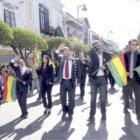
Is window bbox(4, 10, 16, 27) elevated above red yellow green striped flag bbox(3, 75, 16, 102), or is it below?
above

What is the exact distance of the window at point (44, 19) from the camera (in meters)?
19.1

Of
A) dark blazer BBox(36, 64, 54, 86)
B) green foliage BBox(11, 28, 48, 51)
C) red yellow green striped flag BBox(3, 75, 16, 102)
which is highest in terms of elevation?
green foliage BBox(11, 28, 48, 51)

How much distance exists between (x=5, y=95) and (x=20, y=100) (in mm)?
666

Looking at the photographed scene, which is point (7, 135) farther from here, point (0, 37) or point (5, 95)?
point (0, 37)

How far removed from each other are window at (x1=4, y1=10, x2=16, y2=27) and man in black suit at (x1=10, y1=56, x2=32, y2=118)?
10204 mm

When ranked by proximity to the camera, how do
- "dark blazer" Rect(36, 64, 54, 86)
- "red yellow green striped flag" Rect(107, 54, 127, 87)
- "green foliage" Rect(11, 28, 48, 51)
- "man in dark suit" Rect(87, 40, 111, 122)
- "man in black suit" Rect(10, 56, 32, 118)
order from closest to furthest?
1. "man in dark suit" Rect(87, 40, 111, 122)
2. "red yellow green striped flag" Rect(107, 54, 127, 87)
3. "man in black suit" Rect(10, 56, 32, 118)
4. "dark blazer" Rect(36, 64, 54, 86)
5. "green foliage" Rect(11, 28, 48, 51)

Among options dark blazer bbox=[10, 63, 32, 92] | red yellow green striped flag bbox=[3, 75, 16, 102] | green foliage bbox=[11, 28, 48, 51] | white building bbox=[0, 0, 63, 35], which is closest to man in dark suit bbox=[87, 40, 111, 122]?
dark blazer bbox=[10, 63, 32, 92]

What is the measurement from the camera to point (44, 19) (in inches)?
779

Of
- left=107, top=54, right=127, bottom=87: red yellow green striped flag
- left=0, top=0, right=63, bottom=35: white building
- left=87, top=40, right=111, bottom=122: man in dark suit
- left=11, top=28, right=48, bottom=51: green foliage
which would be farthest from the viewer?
left=0, top=0, right=63, bottom=35: white building

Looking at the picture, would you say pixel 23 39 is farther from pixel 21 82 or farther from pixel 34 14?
pixel 34 14

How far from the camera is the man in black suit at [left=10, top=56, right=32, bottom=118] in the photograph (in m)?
4.73

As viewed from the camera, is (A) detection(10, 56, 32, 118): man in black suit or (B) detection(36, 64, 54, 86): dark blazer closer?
(A) detection(10, 56, 32, 118): man in black suit

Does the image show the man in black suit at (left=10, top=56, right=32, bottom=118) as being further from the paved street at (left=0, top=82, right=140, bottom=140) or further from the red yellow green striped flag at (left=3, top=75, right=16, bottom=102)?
the paved street at (left=0, top=82, right=140, bottom=140)

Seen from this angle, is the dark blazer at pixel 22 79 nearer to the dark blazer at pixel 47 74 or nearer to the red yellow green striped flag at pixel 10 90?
the red yellow green striped flag at pixel 10 90
